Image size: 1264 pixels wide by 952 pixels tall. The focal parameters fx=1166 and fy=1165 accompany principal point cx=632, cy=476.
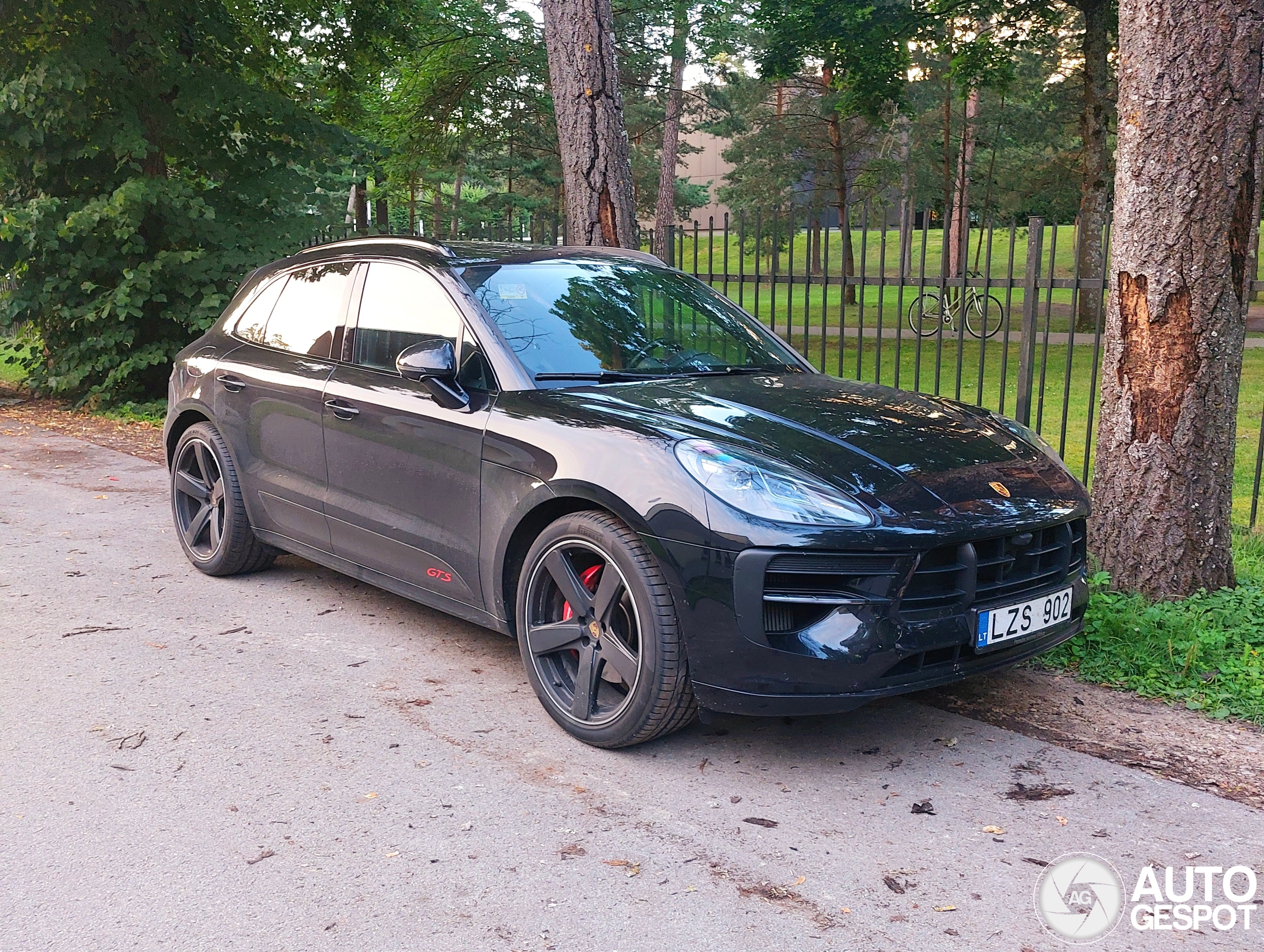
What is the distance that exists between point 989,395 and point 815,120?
2236 centimetres

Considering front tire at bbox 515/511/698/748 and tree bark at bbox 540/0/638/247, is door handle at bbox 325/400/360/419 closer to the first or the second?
front tire at bbox 515/511/698/748

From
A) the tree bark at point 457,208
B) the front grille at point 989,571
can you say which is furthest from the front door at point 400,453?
the tree bark at point 457,208

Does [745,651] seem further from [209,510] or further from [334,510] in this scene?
[209,510]

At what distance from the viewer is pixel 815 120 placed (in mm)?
34688

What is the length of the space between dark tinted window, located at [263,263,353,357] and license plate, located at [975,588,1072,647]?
316cm

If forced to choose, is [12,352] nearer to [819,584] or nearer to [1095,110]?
[819,584]

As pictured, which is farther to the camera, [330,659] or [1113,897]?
[330,659]

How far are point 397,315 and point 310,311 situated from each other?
78cm

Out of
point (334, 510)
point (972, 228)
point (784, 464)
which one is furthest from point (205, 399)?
point (972, 228)

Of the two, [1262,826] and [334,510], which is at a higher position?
[334,510]

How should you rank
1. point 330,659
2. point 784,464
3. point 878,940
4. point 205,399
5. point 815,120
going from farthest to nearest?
1. point 815,120
2. point 205,399
3. point 330,659
4. point 784,464
5. point 878,940

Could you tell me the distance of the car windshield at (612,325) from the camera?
466cm

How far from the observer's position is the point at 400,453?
475 centimetres

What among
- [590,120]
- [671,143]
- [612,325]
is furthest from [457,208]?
[612,325]
